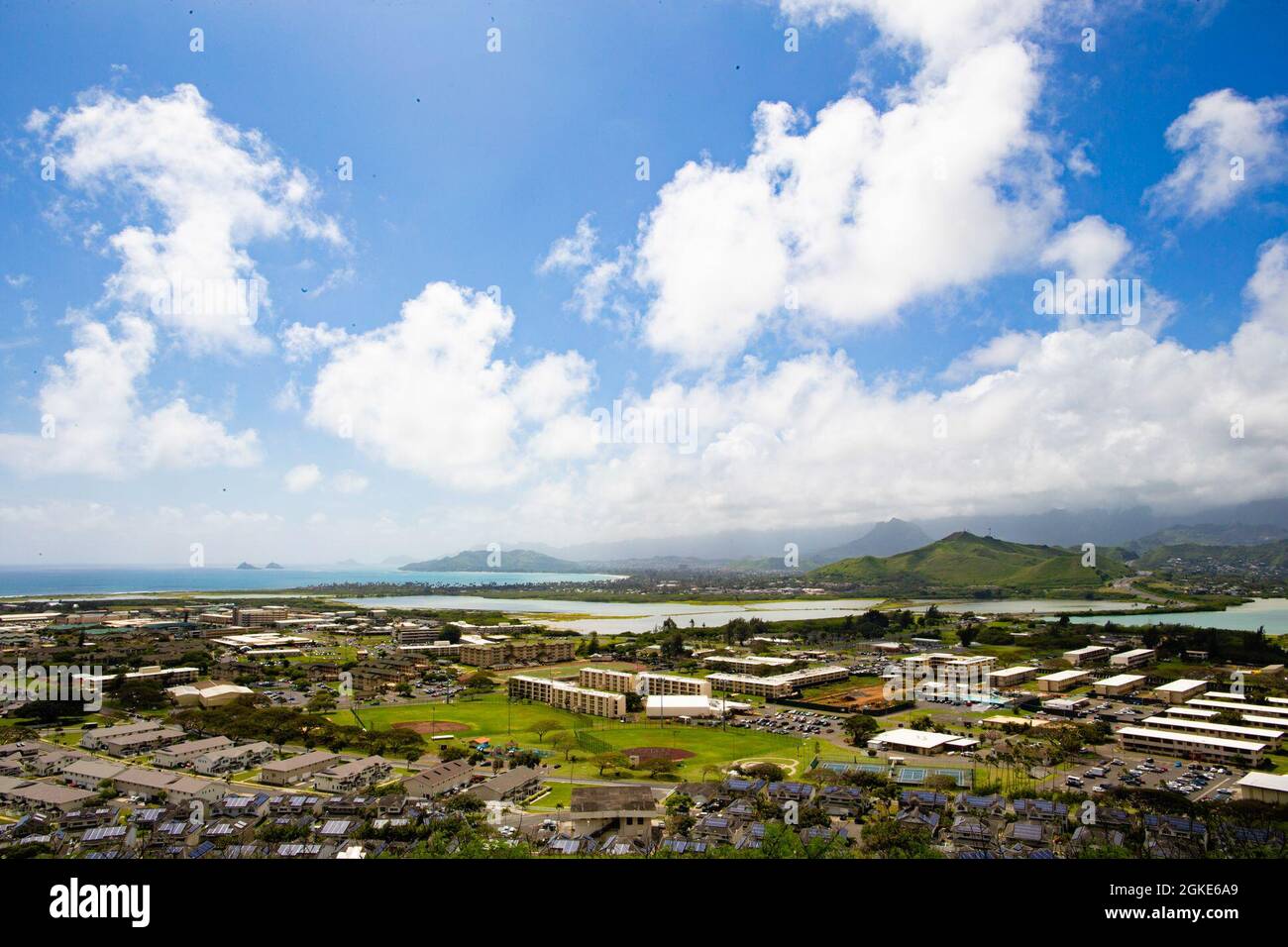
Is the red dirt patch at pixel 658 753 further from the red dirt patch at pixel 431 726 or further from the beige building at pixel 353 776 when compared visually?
the beige building at pixel 353 776

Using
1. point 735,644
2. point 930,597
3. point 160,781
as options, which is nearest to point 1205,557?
point 930,597

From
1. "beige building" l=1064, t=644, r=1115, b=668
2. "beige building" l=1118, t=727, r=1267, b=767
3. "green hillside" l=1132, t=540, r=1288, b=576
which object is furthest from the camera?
"green hillside" l=1132, t=540, r=1288, b=576

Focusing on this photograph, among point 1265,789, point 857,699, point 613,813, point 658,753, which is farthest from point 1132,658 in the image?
point 613,813

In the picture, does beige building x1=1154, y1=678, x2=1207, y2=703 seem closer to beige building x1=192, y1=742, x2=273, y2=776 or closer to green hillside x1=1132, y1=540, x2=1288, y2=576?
beige building x1=192, y1=742, x2=273, y2=776

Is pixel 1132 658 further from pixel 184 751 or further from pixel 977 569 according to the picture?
pixel 977 569

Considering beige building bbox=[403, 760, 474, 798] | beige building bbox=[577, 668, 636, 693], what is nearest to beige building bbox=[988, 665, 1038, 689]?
beige building bbox=[577, 668, 636, 693]

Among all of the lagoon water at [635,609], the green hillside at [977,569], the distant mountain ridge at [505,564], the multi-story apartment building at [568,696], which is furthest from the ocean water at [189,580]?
the multi-story apartment building at [568,696]
